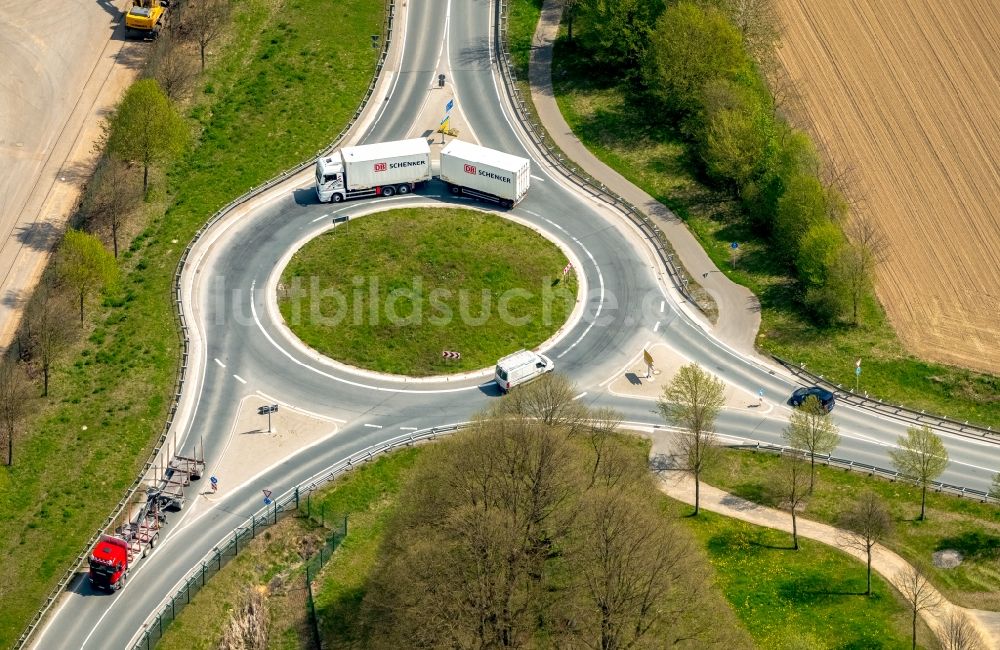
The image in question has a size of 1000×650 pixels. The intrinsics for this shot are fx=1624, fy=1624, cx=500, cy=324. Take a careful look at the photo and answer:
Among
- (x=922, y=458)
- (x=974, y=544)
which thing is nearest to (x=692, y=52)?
(x=922, y=458)

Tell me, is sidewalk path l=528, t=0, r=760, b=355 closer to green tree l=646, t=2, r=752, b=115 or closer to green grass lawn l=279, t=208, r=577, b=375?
green tree l=646, t=2, r=752, b=115

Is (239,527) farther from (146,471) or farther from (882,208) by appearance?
(882,208)

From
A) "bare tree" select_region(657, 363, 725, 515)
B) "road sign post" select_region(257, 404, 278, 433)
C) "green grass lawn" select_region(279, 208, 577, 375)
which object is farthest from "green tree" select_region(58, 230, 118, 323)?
"bare tree" select_region(657, 363, 725, 515)

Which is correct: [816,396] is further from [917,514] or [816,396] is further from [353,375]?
[353,375]

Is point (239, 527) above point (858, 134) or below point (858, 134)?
below

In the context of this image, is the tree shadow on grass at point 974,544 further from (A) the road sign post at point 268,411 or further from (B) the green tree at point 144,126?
(B) the green tree at point 144,126

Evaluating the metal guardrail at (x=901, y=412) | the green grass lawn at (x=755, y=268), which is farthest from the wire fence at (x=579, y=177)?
the metal guardrail at (x=901, y=412)

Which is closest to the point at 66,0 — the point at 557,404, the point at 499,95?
the point at 499,95
